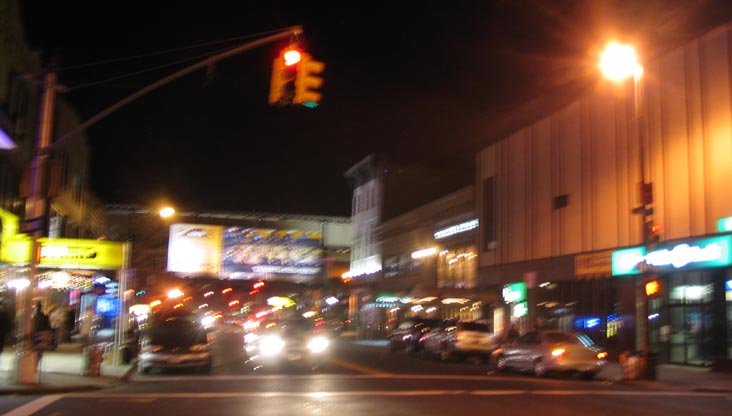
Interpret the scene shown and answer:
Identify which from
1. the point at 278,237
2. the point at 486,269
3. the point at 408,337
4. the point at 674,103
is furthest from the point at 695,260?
the point at 278,237

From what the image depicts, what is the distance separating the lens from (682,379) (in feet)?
73.7

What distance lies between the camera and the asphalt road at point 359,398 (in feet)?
45.3

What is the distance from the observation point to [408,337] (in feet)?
114

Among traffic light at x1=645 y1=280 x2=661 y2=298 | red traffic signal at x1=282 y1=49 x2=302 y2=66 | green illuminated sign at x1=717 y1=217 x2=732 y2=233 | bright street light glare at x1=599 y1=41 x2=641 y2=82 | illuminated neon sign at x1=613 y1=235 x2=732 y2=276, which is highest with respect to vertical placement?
bright street light glare at x1=599 y1=41 x2=641 y2=82

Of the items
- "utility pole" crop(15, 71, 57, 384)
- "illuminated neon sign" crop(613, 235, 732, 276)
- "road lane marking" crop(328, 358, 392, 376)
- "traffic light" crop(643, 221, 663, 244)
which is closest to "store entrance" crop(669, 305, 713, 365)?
"illuminated neon sign" crop(613, 235, 732, 276)

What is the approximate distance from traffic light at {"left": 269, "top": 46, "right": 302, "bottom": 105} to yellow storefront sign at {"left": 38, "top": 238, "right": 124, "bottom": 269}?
9644 mm

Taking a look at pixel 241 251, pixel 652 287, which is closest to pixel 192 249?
pixel 241 251

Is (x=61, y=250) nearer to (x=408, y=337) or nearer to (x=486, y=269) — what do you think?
(x=408, y=337)

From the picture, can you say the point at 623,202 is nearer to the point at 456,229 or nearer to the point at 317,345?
the point at 317,345

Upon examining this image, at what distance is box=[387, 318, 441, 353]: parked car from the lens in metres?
33.7

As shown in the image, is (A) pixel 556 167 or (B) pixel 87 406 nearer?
(B) pixel 87 406

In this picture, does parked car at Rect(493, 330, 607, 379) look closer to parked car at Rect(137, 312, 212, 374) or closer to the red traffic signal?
parked car at Rect(137, 312, 212, 374)

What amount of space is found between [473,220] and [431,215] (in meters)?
6.29

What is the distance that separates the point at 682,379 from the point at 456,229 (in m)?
23.5
